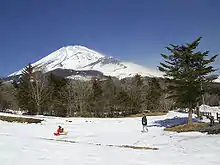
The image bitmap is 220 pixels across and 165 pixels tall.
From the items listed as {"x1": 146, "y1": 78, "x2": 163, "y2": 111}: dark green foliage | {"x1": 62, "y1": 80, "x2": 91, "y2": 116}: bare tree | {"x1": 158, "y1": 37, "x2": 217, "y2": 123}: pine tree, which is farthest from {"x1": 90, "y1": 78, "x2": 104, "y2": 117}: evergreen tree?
{"x1": 158, "y1": 37, "x2": 217, "y2": 123}: pine tree

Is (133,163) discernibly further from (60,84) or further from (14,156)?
(60,84)

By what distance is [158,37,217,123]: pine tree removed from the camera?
25.9m

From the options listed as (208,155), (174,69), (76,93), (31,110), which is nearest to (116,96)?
(76,93)

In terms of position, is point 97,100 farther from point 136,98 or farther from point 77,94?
point 136,98

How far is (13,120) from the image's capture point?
32.6 metres

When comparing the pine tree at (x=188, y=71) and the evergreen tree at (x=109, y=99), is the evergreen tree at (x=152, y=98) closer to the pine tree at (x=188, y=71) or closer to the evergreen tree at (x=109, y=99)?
the evergreen tree at (x=109, y=99)

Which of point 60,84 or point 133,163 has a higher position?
point 60,84

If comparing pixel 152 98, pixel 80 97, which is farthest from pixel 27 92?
pixel 152 98

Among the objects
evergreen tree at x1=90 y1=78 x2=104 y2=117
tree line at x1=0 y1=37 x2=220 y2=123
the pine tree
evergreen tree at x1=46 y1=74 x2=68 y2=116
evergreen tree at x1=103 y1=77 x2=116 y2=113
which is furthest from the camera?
evergreen tree at x1=103 y1=77 x2=116 y2=113

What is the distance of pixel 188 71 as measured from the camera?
25516mm

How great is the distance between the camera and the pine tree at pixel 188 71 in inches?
1018

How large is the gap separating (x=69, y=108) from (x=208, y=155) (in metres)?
56.9

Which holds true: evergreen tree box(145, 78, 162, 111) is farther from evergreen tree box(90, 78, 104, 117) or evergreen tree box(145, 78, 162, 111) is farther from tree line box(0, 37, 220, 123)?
evergreen tree box(90, 78, 104, 117)

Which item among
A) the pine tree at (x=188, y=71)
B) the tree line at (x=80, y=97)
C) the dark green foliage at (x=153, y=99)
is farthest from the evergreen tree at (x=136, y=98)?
the pine tree at (x=188, y=71)
